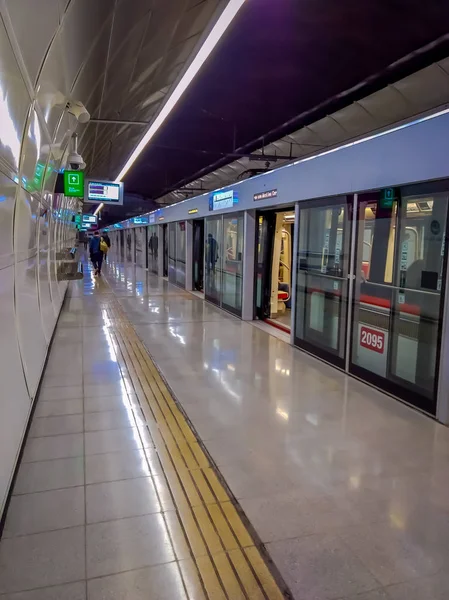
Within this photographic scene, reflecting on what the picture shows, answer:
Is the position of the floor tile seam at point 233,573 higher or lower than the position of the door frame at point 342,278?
lower

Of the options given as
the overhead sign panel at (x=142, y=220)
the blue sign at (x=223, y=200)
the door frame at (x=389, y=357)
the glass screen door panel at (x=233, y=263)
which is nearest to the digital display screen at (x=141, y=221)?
the overhead sign panel at (x=142, y=220)

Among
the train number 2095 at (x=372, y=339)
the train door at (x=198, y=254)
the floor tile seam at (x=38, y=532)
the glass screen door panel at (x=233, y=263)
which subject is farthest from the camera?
the train door at (x=198, y=254)

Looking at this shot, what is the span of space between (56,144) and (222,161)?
1188 cm

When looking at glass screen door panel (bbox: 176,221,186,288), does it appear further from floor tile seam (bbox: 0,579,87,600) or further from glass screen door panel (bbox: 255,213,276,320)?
floor tile seam (bbox: 0,579,87,600)

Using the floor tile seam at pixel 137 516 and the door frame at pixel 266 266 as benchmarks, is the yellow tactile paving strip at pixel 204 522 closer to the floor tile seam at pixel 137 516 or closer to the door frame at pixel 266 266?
→ the floor tile seam at pixel 137 516

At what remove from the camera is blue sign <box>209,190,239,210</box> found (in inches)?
325

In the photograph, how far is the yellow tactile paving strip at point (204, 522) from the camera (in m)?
1.90

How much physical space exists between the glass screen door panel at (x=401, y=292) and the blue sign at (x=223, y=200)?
3.88 metres

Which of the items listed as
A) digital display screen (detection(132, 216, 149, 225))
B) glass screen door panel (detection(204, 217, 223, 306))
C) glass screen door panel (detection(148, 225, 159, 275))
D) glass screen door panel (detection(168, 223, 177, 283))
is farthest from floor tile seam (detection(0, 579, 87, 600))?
digital display screen (detection(132, 216, 149, 225))

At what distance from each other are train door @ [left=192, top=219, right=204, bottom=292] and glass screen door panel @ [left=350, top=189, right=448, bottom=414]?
797 cm

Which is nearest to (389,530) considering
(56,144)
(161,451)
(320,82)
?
(161,451)

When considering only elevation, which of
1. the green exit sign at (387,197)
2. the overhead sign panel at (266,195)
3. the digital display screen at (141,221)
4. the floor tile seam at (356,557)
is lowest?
the floor tile seam at (356,557)

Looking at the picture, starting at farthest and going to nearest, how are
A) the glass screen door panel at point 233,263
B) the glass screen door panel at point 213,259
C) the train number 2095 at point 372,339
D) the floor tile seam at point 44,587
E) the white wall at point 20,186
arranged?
the glass screen door panel at point 213,259 < the glass screen door panel at point 233,263 < the train number 2095 at point 372,339 < the white wall at point 20,186 < the floor tile seam at point 44,587

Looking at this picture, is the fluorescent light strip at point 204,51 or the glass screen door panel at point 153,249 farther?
the glass screen door panel at point 153,249
